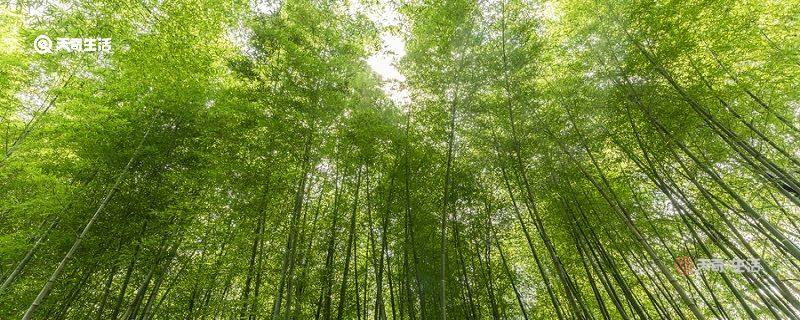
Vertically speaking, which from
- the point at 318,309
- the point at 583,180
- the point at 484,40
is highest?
the point at 484,40

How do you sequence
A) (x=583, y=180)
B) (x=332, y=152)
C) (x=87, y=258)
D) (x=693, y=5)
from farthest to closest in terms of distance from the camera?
(x=583, y=180), (x=332, y=152), (x=87, y=258), (x=693, y=5)

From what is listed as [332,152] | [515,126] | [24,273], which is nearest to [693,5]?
[515,126]

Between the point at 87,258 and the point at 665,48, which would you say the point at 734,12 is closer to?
the point at 665,48

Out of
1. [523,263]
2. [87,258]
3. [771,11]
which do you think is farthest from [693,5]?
[87,258]

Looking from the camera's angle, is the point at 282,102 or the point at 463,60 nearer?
the point at 282,102

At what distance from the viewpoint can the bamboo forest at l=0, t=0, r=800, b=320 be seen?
4.23 meters

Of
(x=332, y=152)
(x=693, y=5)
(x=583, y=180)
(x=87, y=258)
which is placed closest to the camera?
(x=693, y=5)

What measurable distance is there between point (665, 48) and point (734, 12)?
88 cm

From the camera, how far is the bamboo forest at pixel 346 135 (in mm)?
4234

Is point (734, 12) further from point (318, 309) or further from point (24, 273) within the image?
point (24, 273)

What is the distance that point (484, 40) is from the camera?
557 cm

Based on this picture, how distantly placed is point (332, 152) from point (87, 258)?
11.4 feet

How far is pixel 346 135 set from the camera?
19.0 ft

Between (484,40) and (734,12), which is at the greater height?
(484,40)
